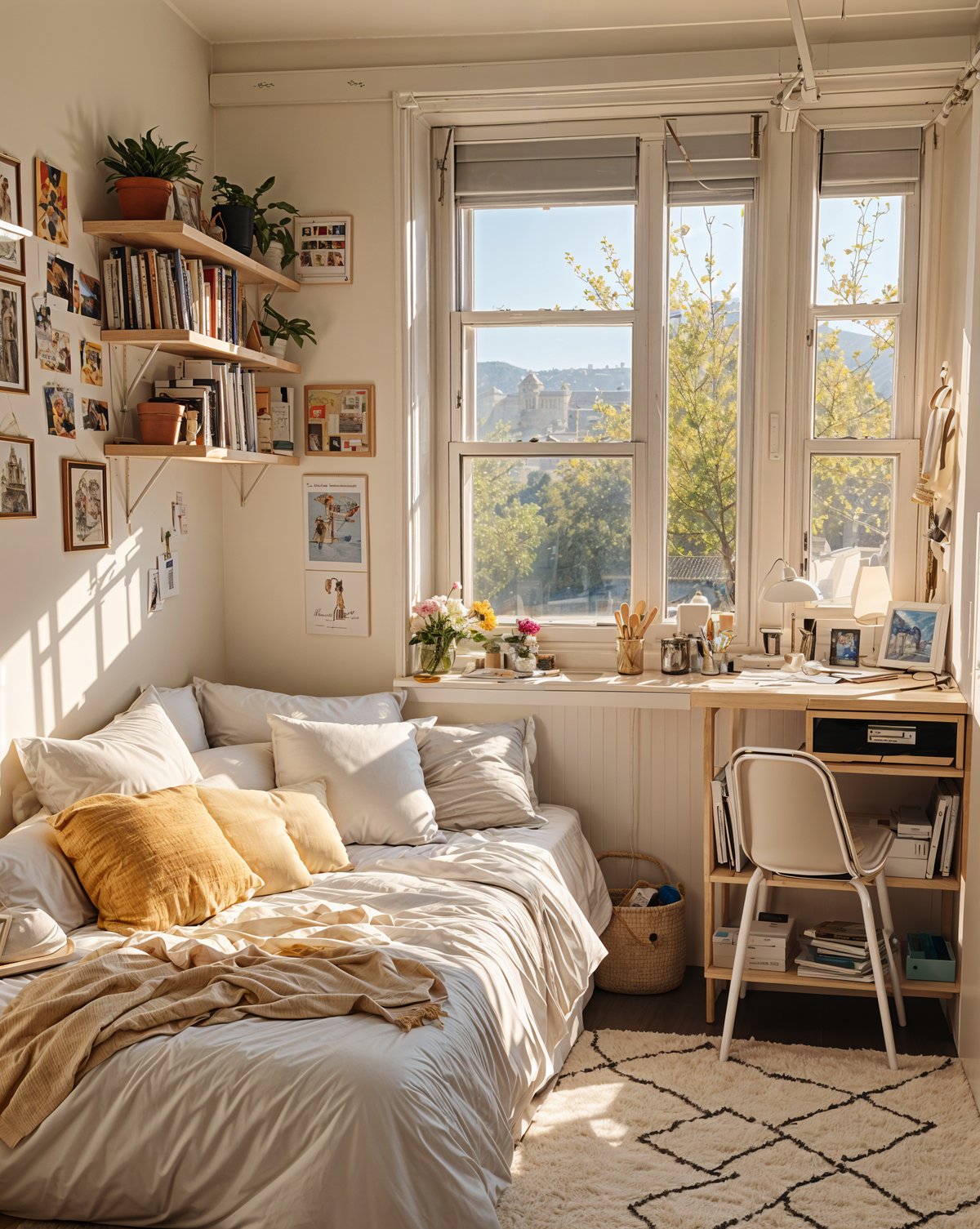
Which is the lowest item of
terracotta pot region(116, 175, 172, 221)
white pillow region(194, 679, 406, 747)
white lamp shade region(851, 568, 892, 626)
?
white pillow region(194, 679, 406, 747)

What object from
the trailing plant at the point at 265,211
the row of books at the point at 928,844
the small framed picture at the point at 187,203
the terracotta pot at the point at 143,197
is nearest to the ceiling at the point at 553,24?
the trailing plant at the point at 265,211

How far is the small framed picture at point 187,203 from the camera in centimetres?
333

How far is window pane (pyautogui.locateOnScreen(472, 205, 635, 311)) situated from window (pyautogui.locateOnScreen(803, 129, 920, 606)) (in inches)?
25.7

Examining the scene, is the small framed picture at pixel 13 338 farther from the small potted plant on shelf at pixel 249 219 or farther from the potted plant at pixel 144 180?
the small potted plant on shelf at pixel 249 219

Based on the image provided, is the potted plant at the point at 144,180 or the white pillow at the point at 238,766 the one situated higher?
the potted plant at the point at 144,180

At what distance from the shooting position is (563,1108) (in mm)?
2938

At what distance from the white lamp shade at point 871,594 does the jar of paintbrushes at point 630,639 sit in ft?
2.16

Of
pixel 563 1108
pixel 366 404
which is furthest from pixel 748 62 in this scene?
pixel 563 1108

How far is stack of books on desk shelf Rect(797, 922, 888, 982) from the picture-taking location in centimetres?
332

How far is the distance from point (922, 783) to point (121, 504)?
261 cm

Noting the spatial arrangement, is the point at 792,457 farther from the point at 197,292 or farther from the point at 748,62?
the point at 197,292

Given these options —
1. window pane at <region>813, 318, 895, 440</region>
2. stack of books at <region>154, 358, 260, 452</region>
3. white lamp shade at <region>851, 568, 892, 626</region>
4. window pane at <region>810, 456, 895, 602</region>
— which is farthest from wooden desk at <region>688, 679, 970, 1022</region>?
stack of books at <region>154, 358, 260, 452</region>

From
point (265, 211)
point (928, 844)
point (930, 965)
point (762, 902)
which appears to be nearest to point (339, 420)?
point (265, 211)

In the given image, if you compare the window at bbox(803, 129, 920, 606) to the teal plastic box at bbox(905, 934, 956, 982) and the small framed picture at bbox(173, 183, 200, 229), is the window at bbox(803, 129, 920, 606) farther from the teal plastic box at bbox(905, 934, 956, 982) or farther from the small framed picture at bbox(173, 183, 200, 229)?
the small framed picture at bbox(173, 183, 200, 229)
